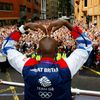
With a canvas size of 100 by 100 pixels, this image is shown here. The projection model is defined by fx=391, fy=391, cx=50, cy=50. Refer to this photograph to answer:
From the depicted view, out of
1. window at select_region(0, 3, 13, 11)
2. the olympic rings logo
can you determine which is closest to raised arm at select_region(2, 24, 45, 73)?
the olympic rings logo

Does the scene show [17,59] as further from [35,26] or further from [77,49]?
[77,49]

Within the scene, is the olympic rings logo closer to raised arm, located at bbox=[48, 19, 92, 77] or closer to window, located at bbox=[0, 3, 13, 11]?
Result: raised arm, located at bbox=[48, 19, 92, 77]

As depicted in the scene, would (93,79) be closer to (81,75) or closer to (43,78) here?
(81,75)

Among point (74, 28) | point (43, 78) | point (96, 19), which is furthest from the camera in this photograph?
point (96, 19)

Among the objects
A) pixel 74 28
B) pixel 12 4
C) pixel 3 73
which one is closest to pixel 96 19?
pixel 3 73

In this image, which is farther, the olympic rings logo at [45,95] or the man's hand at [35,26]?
the man's hand at [35,26]

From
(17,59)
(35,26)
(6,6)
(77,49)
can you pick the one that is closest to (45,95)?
(17,59)

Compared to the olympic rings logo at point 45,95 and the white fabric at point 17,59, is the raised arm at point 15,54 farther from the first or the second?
the olympic rings logo at point 45,95

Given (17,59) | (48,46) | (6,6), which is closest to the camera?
(48,46)

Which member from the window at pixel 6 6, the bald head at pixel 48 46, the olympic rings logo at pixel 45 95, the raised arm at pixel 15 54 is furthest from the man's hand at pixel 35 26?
the window at pixel 6 6

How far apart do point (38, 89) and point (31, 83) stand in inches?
3.3

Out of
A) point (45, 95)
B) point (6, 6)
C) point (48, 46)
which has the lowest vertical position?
point (6, 6)

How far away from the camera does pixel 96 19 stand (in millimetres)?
46375

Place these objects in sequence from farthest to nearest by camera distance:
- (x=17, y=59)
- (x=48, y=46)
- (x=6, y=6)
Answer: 1. (x=6, y=6)
2. (x=17, y=59)
3. (x=48, y=46)
